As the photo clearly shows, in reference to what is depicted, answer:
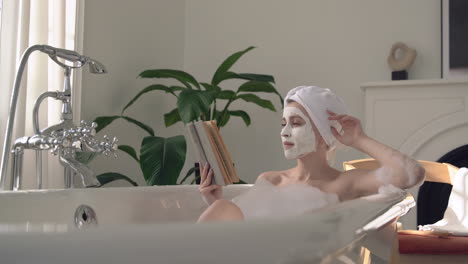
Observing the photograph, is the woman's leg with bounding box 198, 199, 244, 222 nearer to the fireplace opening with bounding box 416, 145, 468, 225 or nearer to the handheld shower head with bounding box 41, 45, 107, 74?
the handheld shower head with bounding box 41, 45, 107, 74

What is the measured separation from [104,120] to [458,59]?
2.08 meters

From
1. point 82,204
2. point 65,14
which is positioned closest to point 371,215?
point 82,204

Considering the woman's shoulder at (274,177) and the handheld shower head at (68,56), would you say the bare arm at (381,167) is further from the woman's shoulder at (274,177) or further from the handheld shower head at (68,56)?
the handheld shower head at (68,56)

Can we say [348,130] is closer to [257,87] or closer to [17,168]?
[17,168]

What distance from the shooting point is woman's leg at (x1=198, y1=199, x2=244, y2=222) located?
1321 millimetres

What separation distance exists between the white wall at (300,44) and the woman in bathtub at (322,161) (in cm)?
240

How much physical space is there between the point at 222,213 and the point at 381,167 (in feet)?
1.30

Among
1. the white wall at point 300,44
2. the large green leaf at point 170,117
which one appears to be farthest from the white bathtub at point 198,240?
the white wall at point 300,44

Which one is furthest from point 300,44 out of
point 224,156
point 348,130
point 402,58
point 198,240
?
point 198,240

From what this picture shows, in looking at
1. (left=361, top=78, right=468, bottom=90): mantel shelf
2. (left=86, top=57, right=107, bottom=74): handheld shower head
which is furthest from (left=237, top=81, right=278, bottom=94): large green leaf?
(left=86, top=57, right=107, bottom=74): handheld shower head

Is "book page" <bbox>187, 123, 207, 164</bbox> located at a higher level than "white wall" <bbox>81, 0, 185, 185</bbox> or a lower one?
lower

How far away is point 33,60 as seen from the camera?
287 centimetres

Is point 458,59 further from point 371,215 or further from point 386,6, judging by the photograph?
point 371,215

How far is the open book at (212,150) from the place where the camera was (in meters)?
1.62
